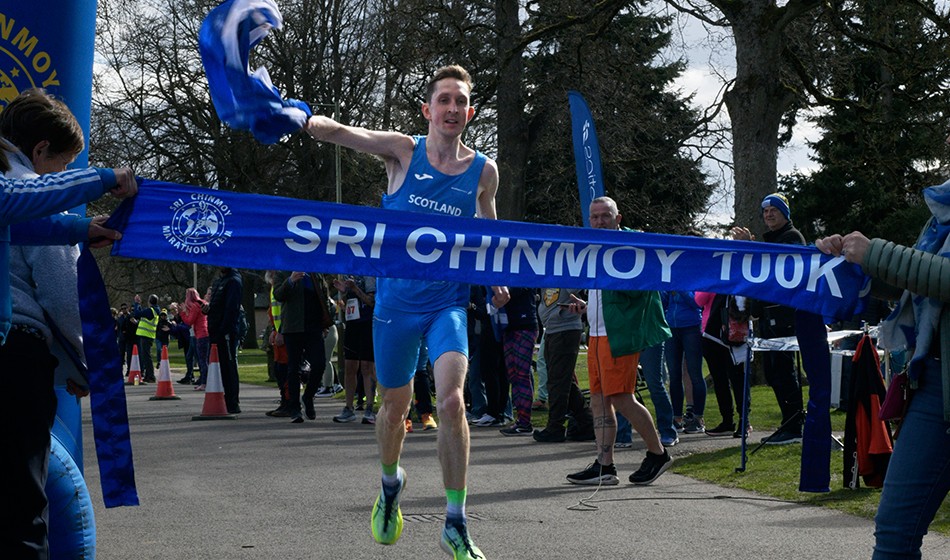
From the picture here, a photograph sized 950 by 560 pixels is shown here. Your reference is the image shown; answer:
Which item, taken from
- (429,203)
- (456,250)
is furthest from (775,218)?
(456,250)

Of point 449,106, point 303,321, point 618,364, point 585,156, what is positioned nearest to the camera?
point 449,106

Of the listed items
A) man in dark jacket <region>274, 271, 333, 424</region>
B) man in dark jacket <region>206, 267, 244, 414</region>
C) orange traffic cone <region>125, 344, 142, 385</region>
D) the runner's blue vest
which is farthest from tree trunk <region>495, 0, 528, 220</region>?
the runner's blue vest

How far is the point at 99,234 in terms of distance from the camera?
15.4 feet

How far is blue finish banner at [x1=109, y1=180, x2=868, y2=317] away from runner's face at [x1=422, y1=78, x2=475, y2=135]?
82cm

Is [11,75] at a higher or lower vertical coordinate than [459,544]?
higher

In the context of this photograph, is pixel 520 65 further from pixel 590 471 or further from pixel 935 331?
pixel 935 331

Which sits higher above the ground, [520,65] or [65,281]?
[520,65]

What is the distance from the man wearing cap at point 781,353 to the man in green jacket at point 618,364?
1767mm

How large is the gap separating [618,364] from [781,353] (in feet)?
8.99

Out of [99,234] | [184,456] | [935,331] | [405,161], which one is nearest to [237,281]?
[184,456]

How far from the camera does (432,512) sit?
7949 millimetres

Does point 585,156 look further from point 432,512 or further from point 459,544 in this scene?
point 459,544

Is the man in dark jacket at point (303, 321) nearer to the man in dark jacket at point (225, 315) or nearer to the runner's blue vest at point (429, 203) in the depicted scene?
the man in dark jacket at point (225, 315)

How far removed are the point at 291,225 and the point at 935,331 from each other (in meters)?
2.74
